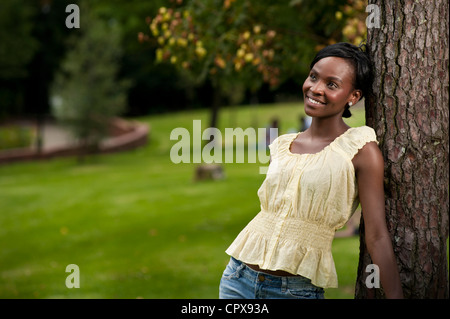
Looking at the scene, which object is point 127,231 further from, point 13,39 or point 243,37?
point 13,39

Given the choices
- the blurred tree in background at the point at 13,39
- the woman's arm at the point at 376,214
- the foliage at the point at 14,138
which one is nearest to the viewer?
the woman's arm at the point at 376,214

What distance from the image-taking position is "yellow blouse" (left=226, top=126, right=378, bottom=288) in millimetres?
2564

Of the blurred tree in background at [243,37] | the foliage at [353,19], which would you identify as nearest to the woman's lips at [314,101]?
the foliage at [353,19]

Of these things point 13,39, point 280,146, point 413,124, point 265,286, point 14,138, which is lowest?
point 14,138

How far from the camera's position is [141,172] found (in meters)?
20.1

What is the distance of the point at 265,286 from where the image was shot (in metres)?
2.67

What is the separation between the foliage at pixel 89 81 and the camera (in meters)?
23.5

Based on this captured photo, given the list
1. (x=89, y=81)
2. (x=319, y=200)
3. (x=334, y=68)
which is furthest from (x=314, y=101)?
(x=89, y=81)

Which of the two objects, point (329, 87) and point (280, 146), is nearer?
point (329, 87)

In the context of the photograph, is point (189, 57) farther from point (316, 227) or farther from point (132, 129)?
point (132, 129)

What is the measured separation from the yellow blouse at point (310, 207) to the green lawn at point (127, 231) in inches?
59.5

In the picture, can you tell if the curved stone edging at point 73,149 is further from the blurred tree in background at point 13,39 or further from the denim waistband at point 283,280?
the denim waistband at point 283,280

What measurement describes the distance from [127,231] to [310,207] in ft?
28.0
